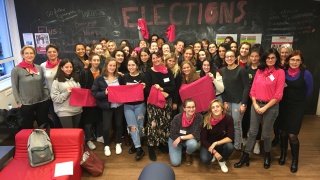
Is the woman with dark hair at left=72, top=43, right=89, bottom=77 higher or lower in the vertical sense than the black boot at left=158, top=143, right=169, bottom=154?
higher

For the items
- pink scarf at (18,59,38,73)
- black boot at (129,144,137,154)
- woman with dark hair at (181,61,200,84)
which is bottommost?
black boot at (129,144,137,154)

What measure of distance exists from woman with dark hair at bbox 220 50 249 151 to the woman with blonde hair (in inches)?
9.4

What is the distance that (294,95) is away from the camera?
311cm

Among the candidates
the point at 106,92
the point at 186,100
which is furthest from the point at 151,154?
the point at 106,92

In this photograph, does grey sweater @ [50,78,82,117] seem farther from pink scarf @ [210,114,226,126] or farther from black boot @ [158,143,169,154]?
pink scarf @ [210,114,226,126]

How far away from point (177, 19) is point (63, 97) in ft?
9.07

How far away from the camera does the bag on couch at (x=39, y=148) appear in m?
2.86

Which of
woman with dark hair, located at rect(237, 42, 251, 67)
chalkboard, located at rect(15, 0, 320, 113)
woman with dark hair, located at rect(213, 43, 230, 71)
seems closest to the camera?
woman with dark hair, located at rect(237, 42, 251, 67)

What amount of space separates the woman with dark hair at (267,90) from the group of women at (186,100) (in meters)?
0.01

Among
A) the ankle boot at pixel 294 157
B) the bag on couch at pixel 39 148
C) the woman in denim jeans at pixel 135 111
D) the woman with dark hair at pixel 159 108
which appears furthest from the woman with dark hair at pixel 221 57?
the bag on couch at pixel 39 148

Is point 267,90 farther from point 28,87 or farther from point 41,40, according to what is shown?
point 41,40

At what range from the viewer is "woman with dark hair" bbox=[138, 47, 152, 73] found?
370 centimetres

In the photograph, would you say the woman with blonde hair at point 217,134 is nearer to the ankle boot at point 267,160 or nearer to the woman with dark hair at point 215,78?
the woman with dark hair at point 215,78

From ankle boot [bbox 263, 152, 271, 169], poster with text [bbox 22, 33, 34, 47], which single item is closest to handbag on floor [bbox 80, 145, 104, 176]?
ankle boot [bbox 263, 152, 271, 169]
